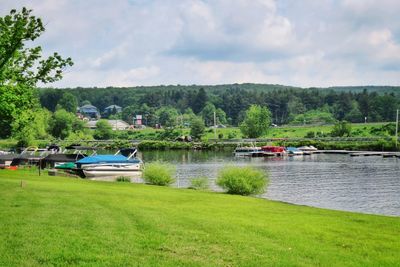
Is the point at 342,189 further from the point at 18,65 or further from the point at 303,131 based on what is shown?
the point at 303,131

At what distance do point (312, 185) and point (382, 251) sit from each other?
39.1 metres

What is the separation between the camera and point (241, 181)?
37500mm

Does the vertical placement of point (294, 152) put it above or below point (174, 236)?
below

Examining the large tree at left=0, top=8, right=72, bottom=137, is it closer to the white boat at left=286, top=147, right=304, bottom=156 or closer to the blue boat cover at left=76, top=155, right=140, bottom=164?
the blue boat cover at left=76, top=155, right=140, bottom=164

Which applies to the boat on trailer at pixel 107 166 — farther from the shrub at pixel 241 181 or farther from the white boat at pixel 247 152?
the white boat at pixel 247 152

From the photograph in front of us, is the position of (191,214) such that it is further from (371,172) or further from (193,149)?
(193,149)

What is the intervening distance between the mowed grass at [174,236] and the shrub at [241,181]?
47.6 feet

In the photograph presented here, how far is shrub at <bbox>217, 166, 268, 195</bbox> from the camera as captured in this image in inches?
1478

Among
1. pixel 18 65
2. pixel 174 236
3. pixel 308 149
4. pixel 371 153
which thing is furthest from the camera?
pixel 308 149

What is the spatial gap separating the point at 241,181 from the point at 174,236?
877 inches

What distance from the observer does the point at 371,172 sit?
69.1 meters

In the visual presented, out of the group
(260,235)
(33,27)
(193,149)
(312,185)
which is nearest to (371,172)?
(312,185)

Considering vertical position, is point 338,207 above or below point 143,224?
below

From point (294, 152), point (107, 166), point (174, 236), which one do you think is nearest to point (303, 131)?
point (294, 152)
